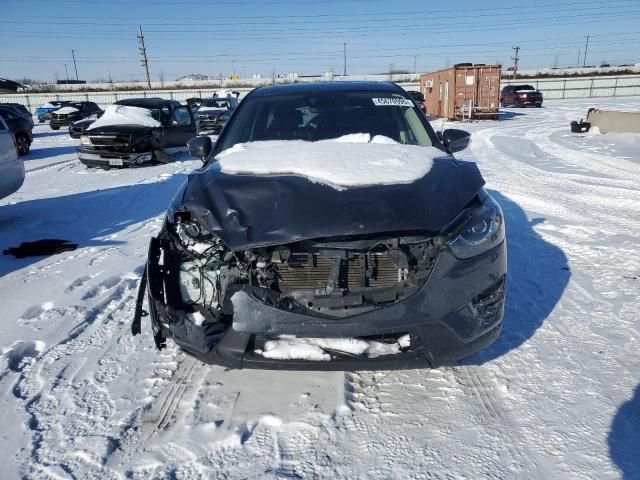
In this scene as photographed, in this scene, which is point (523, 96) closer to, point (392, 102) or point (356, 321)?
point (392, 102)

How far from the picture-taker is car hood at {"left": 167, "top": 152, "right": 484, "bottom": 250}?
2.27 metres

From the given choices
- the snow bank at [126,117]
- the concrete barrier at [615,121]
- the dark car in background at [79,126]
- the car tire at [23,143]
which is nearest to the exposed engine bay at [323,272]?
the snow bank at [126,117]

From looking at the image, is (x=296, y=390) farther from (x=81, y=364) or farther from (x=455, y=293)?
(x=81, y=364)

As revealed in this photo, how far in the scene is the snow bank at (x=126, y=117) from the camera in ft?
36.4

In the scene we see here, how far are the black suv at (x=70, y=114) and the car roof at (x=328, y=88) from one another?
22277mm

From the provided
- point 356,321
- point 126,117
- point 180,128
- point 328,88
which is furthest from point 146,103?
point 356,321

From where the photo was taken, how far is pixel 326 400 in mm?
2506

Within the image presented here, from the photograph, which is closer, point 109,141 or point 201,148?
point 201,148

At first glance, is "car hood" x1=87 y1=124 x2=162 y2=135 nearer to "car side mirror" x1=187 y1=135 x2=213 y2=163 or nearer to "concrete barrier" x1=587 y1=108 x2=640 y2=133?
"car side mirror" x1=187 y1=135 x2=213 y2=163

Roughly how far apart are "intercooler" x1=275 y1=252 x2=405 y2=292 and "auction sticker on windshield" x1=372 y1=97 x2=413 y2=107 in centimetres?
197

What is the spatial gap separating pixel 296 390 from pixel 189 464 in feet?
2.24

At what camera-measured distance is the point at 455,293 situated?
2.26 metres

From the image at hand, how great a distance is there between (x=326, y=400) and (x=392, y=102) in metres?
2.50

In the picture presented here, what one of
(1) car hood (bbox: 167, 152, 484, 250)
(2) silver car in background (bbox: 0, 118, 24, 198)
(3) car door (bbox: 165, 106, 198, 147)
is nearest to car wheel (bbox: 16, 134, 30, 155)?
(3) car door (bbox: 165, 106, 198, 147)
